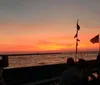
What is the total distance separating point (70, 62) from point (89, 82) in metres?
1.53

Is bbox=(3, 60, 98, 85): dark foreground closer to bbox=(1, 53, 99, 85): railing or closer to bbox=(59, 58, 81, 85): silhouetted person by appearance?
bbox=(1, 53, 99, 85): railing

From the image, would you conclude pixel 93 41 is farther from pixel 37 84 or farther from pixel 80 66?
pixel 80 66

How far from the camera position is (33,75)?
58.1 ft

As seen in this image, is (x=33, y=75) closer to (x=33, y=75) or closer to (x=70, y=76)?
(x=33, y=75)

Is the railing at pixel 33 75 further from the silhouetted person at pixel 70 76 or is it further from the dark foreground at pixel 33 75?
the silhouetted person at pixel 70 76

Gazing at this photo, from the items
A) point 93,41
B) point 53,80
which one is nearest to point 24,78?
point 53,80

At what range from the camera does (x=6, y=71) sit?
16109mm

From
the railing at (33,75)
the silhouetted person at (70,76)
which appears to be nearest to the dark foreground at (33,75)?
the railing at (33,75)

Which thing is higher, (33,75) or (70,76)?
(70,76)

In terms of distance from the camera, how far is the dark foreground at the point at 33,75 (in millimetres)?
16203

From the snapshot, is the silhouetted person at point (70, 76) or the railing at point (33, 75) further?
the railing at point (33, 75)

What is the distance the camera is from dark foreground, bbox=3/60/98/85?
16.2m

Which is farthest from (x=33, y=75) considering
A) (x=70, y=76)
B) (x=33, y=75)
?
(x=70, y=76)

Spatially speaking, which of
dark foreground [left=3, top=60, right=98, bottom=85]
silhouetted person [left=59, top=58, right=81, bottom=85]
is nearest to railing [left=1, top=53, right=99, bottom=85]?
dark foreground [left=3, top=60, right=98, bottom=85]
